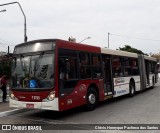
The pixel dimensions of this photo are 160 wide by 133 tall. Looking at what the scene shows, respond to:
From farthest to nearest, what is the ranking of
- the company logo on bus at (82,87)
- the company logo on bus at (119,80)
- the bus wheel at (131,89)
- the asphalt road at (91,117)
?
the bus wheel at (131,89)
the company logo on bus at (119,80)
the company logo on bus at (82,87)
the asphalt road at (91,117)

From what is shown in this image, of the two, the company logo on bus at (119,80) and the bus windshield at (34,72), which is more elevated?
the bus windshield at (34,72)

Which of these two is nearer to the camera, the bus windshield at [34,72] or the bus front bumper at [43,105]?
the bus front bumper at [43,105]

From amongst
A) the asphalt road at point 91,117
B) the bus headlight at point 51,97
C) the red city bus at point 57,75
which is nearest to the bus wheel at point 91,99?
the red city bus at point 57,75

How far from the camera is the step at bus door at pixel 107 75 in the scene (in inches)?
528

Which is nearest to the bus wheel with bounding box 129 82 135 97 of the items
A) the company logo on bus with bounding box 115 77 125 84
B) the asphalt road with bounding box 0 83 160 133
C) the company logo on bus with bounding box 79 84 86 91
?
the company logo on bus with bounding box 115 77 125 84

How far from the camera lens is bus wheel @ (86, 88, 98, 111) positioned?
11766 millimetres

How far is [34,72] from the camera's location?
32.9ft

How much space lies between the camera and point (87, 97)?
11648 millimetres

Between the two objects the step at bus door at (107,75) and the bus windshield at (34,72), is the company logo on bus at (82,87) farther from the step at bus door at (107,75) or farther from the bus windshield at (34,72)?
the step at bus door at (107,75)

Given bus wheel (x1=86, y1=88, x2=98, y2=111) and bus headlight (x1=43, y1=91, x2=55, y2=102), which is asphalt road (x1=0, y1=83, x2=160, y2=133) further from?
bus headlight (x1=43, y1=91, x2=55, y2=102)

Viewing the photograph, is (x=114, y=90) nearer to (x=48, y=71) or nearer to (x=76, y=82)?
(x=76, y=82)

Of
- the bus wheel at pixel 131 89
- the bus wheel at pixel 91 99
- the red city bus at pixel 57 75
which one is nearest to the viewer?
the red city bus at pixel 57 75

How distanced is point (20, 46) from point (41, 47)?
1114mm

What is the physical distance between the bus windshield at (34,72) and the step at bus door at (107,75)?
164 inches
